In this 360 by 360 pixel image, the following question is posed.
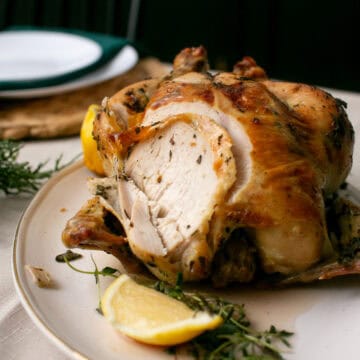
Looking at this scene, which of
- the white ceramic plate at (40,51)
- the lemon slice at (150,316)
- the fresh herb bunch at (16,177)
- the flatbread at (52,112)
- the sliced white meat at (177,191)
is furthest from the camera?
the white ceramic plate at (40,51)

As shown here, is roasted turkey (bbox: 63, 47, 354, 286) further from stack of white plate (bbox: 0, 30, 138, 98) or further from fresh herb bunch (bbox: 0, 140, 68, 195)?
stack of white plate (bbox: 0, 30, 138, 98)

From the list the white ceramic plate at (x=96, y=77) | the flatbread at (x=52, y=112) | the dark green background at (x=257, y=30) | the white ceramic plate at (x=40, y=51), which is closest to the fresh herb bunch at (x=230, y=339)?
the flatbread at (x=52, y=112)

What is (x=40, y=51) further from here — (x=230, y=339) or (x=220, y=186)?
(x=230, y=339)

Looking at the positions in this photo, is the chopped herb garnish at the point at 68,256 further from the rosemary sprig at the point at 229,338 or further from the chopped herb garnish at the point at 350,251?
the chopped herb garnish at the point at 350,251

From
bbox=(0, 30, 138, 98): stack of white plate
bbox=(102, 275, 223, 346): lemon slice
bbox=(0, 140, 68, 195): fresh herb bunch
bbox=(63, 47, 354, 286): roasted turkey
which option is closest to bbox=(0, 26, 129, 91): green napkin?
bbox=(0, 30, 138, 98): stack of white plate

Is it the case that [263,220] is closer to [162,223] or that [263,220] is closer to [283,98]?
[162,223]

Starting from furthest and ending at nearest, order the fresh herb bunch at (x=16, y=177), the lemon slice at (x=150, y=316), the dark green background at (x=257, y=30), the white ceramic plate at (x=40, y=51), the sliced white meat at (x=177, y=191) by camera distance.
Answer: the dark green background at (x=257, y=30) < the white ceramic plate at (x=40, y=51) < the fresh herb bunch at (x=16, y=177) < the sliced white meat at (x=177, y=191) < the lemon slice at (x=150, y=316)

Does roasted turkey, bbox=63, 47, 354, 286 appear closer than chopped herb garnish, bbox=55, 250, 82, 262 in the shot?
Yes
